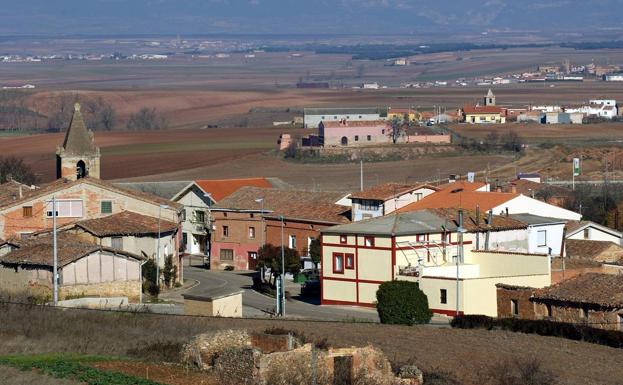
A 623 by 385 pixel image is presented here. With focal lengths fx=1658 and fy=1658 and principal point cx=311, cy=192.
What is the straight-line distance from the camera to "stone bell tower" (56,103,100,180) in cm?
4706

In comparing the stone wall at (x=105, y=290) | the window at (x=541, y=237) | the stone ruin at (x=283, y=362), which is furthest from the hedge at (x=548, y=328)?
the window at (x=541, y=237)

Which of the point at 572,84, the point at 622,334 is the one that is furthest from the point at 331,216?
the point at 572,84

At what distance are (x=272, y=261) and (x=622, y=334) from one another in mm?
14828

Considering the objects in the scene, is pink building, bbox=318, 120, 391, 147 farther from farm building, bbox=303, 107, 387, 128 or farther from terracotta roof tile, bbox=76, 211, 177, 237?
terracotta roof tile, bbox=76, 211, 177, 237

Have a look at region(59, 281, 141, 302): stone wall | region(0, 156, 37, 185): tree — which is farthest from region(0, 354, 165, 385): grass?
region(0, 156, 37, 185): tree

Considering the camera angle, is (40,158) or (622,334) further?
(40,158)

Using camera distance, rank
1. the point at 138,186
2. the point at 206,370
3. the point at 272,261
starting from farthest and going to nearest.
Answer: the point at 138,186
the point at 272,261
the point at 206,370

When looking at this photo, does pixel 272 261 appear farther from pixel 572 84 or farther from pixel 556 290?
pixel 572 84

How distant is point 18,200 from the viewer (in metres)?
42.5

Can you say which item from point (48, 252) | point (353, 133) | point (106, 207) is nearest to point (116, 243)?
point (106, 207)

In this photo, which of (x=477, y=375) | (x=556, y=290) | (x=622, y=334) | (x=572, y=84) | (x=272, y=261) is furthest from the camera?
(x=572, y=84)

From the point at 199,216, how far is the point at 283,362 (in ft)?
98.2

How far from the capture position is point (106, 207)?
4319 centimetres

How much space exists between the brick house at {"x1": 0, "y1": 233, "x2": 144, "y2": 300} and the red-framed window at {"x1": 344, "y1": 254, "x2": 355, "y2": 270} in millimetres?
4755
